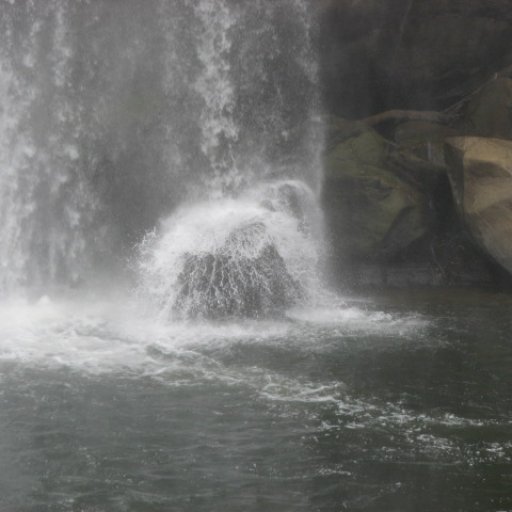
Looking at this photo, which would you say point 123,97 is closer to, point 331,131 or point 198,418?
point 331,131

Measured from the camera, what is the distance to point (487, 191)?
41.7 feet

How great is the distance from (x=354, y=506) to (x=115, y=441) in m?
2.55

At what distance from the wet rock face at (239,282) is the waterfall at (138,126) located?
61.9 inches

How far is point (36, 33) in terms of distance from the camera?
14.6 meters

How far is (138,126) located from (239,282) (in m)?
4.78

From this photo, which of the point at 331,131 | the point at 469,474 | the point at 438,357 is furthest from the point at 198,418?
the point at 331,131

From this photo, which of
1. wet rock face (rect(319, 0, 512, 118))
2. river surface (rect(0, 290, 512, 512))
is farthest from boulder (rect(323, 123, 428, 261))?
river surface (rect(0, 290, 512, 512))

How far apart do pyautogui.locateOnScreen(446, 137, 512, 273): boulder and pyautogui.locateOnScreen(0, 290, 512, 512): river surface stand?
4.97 ft

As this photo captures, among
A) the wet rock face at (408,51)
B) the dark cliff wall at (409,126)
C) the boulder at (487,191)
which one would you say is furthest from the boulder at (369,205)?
the wet rock face at (408,51)

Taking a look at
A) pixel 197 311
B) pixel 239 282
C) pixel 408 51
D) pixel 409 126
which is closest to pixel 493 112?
pixel 409 126

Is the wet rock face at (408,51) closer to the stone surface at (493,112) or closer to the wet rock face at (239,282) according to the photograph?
the stone surface at (493,112)

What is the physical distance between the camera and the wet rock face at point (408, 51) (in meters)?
15.2

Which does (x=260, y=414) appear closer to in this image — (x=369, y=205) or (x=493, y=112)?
(x=369, y=205)

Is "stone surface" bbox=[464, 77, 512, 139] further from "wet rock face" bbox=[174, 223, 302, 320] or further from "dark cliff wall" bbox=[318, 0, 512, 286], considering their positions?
"wet rock face" bbox=[174, 223, 302, 320]
